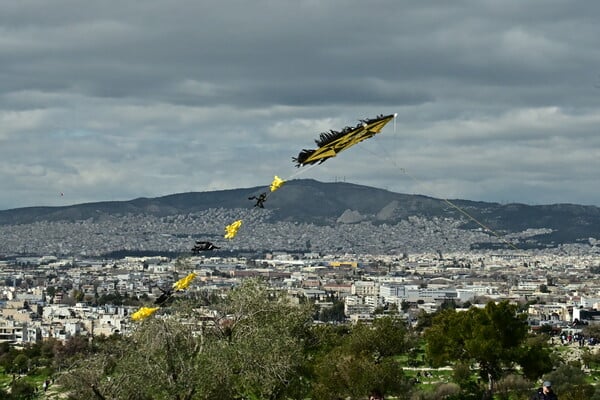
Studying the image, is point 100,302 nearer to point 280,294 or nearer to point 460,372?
point 460,372

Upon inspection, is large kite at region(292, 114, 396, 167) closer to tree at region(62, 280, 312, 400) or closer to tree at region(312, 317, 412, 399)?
tree at region(62, 280, 312, 400)

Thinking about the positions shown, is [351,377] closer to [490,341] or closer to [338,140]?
[490,341]

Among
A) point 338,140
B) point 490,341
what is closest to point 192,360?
point 338,140

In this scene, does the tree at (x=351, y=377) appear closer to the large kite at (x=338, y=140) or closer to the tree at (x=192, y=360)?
the tree at (x=192, y=360)

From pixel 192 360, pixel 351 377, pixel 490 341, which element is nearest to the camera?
pixel 192 360

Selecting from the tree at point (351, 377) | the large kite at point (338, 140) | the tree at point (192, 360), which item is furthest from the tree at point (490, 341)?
the large kite at point (338, 140)

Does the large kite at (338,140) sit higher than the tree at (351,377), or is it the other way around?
the large kite at (338,140)

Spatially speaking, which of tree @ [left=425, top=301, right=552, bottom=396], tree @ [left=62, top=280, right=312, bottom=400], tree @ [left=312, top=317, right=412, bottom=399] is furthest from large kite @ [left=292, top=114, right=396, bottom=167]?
tree @ [left=425, top=301, right=552, bottom=396]
